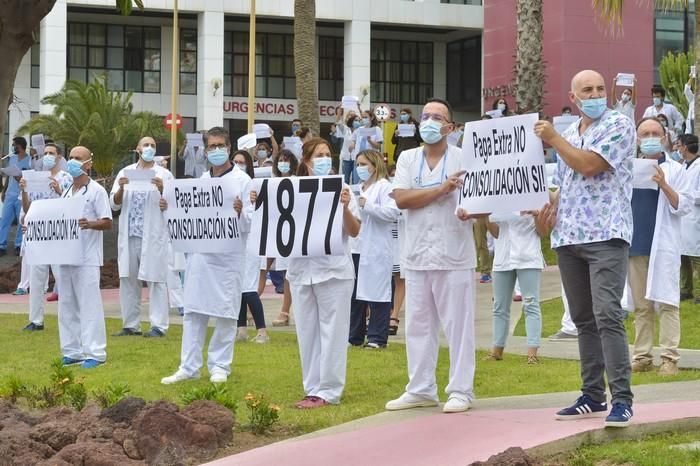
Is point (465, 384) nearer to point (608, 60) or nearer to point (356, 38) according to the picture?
point (608, 60)

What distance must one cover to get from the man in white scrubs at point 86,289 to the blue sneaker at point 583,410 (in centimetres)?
575

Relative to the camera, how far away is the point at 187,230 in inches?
446

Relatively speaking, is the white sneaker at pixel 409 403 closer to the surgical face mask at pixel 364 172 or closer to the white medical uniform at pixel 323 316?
the white medical uniform at pixel 323 316

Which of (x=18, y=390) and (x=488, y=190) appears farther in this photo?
(x=18, y=390)

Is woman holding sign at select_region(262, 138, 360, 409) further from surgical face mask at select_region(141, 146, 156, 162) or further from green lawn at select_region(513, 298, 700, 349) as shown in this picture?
surgical face mask at select_region(141, 146, 156, 162)

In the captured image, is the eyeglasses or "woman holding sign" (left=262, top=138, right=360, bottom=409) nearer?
the eyeglasses

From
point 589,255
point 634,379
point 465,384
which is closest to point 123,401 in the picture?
point 465,384

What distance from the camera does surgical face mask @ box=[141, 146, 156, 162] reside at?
14.9 metres

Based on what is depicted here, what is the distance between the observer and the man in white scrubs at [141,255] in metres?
15.2

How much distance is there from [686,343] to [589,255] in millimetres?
6044

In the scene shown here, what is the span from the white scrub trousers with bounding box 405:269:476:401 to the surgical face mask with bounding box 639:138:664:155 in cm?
232

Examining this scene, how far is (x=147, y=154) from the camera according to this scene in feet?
48.9

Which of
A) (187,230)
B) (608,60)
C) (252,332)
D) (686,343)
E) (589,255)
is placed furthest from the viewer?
(608,60)

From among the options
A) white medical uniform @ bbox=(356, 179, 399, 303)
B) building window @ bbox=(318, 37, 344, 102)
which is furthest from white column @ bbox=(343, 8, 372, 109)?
white medical uniform @ bbox=(356, 179, 399, 303)
